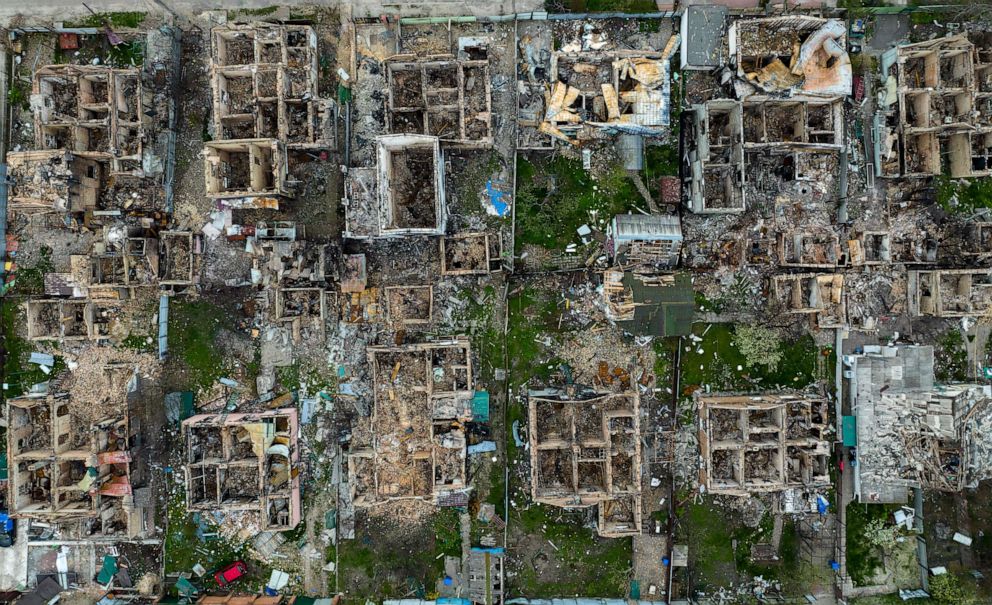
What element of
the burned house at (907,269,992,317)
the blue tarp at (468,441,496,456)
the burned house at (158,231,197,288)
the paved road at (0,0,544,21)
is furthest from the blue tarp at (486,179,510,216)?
the burned house at (907,269,992,317)

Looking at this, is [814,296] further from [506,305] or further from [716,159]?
[506,305]

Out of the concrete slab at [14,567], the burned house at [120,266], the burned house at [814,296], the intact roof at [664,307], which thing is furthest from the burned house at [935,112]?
the concrete slab at [14,567]

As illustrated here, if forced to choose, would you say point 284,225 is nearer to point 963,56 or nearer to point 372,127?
point 372,127

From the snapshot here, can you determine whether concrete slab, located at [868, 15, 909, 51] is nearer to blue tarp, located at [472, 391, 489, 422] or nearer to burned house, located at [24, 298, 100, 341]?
blue tarp, located at [472, 391, 489, 422]

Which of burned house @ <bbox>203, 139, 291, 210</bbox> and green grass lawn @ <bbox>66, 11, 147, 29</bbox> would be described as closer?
burned house @ <bbox>203, 139, 291, 210</bbox>

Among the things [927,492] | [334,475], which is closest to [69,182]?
[334,475]

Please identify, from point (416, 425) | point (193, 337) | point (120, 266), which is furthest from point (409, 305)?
point (120, 266)
